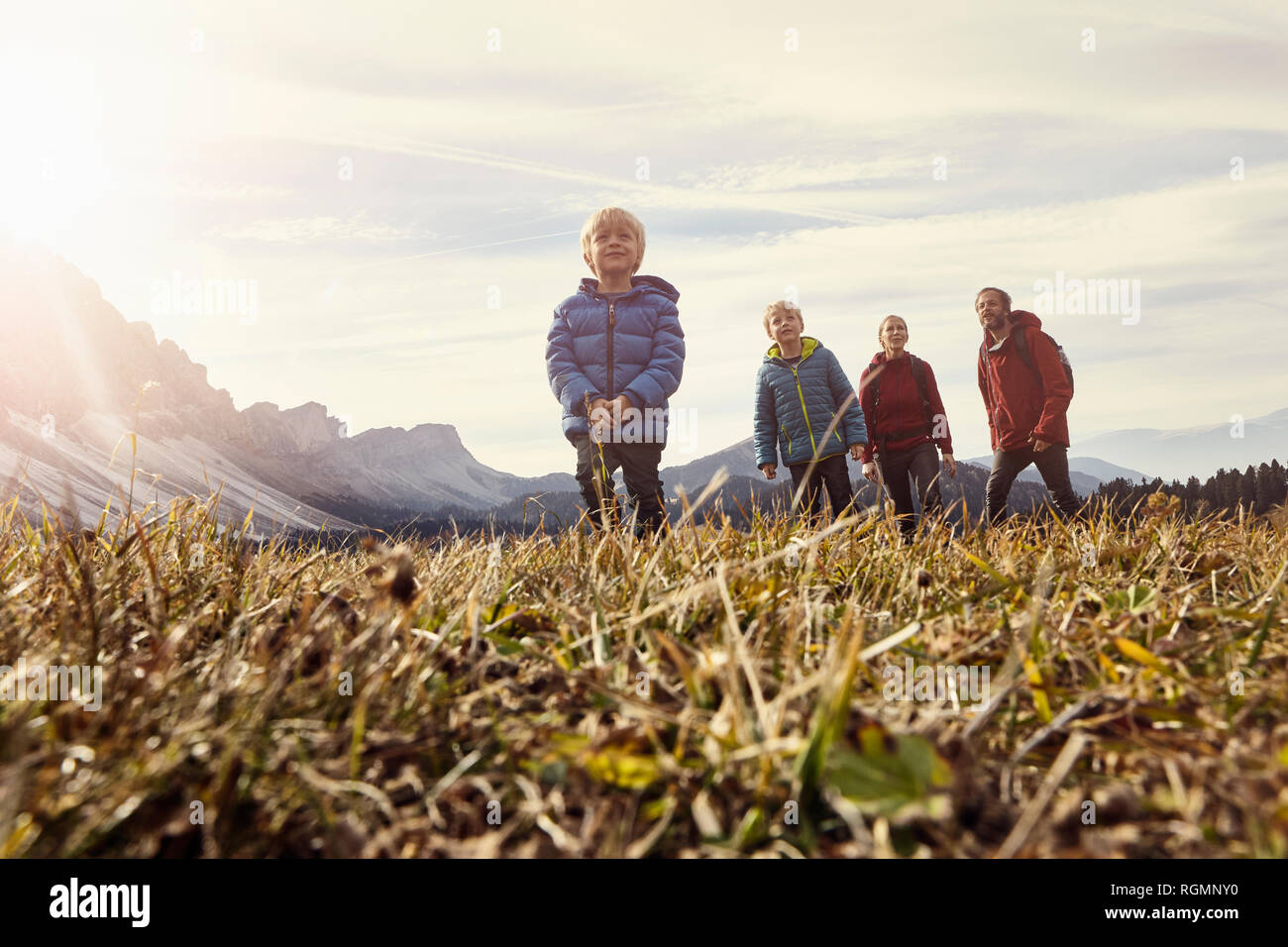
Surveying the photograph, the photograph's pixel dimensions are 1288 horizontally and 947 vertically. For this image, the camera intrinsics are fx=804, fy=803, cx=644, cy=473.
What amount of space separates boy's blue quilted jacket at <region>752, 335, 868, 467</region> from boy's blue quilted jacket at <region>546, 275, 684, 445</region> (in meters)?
2.30

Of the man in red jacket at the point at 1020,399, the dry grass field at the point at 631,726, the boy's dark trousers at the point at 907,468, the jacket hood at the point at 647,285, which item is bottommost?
the dry grass field at the point at 631,726

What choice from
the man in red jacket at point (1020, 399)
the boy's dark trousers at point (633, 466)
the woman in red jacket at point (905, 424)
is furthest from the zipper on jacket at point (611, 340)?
the man in red jacket at point (1020, 399)

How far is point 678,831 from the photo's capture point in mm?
1420

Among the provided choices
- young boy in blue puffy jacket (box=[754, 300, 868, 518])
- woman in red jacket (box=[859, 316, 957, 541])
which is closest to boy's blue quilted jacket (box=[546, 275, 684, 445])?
young boy in blue puffy jacket (box=[754, 300, 868, 518])

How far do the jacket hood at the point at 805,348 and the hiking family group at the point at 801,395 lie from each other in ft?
0.07

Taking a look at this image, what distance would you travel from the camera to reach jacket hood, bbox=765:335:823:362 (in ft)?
29.3

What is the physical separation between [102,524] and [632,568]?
87.9 inches

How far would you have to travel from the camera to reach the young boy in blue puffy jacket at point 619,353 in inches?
249

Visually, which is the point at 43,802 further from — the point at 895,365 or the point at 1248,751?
the point at 895,365

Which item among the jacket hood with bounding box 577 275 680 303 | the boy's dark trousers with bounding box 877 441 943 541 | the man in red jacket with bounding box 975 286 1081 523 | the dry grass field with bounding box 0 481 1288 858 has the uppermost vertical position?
the jacket hood with bounding box 577 275 680 303

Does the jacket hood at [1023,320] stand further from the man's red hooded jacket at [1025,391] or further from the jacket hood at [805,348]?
the jacket hood at [805,348]

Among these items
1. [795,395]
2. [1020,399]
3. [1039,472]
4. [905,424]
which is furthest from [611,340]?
[1020,399]

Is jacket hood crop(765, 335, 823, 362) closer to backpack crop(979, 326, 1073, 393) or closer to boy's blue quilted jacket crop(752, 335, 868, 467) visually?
boy's blue quilted jacket crop(752, 335, 868, 467)
